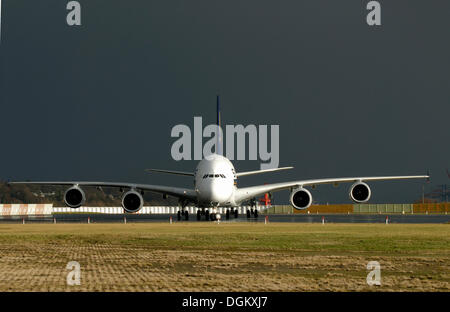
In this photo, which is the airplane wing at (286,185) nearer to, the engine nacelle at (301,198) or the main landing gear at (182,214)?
the engine nacelle at (301,198)

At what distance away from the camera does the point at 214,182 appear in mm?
45938

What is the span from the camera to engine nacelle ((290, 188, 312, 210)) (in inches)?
1891

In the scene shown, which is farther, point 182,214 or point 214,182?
point 182,214

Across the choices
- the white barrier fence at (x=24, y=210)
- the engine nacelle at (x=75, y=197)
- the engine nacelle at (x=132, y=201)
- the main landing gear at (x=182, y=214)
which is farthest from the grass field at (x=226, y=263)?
the white barrier fence at (x=24, y=210)

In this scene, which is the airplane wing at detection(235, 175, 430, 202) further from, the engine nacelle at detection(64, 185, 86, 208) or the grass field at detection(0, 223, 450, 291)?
the grass field at detection(0, 223, 450, 291)

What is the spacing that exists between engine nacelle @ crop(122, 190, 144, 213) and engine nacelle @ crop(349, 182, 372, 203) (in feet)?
49.2

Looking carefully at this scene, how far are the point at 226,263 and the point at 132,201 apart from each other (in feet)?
105

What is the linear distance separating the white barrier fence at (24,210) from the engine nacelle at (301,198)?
43290 mm

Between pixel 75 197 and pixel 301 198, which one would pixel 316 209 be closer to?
pixel 301 198

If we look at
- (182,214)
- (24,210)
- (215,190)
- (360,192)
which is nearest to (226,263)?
(215,190)

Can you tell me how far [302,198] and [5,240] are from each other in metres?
25.9
